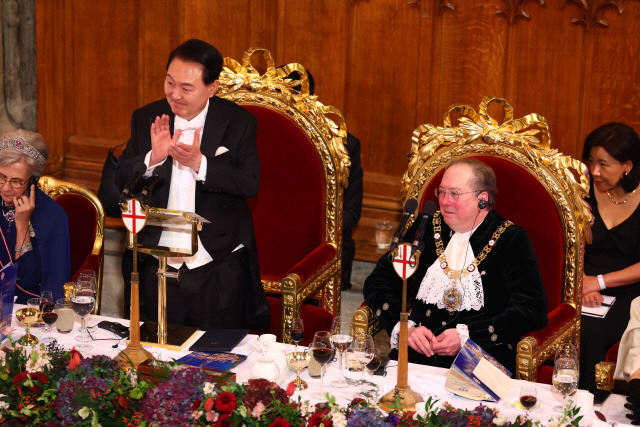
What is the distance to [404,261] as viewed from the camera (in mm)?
2604

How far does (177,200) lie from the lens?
3.56 metres

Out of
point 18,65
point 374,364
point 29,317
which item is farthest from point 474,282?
point 18,65

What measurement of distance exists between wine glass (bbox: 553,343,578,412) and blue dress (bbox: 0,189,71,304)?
2.11 metres

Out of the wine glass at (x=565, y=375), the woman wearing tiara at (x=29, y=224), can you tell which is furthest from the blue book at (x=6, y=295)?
the wine glass at (x=565, y=375)

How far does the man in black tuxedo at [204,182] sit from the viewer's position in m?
3.48

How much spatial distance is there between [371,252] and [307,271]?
142 centimetres

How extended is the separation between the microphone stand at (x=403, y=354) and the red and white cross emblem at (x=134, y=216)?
2.73 feet

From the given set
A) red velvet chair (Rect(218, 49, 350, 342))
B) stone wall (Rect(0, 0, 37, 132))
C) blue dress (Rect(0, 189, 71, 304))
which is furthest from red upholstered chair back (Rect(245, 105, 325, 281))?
stone wall (Rect(0, 0, 37, 132))

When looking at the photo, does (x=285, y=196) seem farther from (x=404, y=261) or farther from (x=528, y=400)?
(x=528, y=400)

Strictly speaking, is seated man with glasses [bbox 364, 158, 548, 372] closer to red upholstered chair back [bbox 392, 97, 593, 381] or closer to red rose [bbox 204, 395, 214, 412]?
red upholstered chair back [bbox 392, 97, 593, 381]

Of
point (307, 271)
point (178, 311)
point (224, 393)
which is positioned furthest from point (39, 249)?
point (224, 393)

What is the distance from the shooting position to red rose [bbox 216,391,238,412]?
7.82 feet

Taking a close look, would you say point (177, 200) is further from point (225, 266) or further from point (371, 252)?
point (371, 252)

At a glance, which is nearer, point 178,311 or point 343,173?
point 178,311
